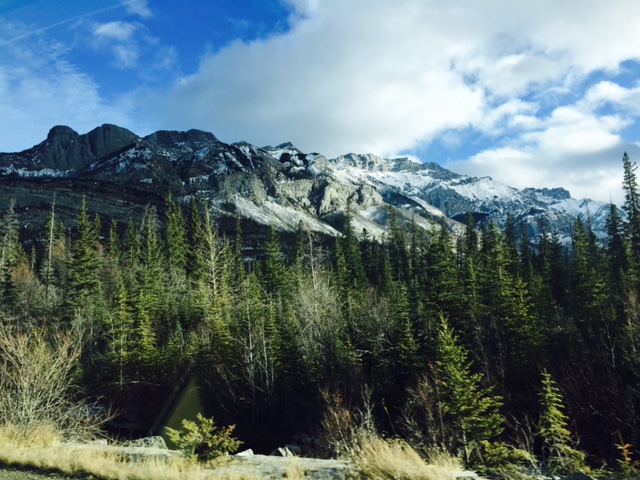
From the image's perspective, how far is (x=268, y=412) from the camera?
3300cm

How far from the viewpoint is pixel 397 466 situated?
6.91 meters

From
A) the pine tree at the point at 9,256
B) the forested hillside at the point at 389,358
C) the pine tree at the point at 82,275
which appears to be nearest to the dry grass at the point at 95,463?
the forested hillside at the point at 389,358

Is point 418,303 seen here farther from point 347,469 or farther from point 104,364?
point 347,469

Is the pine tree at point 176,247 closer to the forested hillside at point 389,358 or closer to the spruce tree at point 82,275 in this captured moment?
the spruce tree at point 82,275

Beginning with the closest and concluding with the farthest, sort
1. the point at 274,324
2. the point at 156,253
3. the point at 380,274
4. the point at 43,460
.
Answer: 1. the point at 43,460
2. the point at 274,324
3. the point at 156,253
4. the point at 380,274

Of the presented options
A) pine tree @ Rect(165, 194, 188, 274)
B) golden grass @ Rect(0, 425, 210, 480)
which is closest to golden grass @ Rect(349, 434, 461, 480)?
golden grass @ Rect(0, 425, 210, 480)

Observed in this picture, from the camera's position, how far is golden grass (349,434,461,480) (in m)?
6.79

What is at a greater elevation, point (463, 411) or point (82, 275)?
point (82, 275)

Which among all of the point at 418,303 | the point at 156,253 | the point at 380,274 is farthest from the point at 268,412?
the point at 380,274

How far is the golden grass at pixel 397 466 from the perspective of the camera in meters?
6.79

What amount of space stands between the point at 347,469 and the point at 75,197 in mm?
139453

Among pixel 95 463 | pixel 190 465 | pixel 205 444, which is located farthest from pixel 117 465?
pixel 205 444

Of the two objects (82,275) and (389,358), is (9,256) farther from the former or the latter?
(389,358)

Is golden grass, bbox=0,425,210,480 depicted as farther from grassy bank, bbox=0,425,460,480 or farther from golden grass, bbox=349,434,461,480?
golden grass, bbox=349,434,461,480
